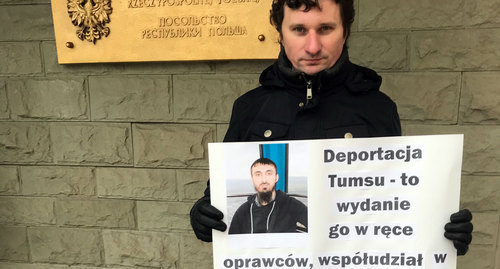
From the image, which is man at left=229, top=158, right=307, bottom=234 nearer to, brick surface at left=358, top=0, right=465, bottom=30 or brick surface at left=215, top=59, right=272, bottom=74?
brick surface at left=215, top=59, right=272, bottom=74

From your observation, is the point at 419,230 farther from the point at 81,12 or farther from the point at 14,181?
the point at 14,181

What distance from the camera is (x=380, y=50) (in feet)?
5.54

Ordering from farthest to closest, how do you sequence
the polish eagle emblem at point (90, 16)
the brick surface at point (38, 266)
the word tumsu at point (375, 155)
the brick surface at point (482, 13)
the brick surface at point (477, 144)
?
1. the brick surface at point (38, 266)
2. the polish eagle emblem at point (90, 16)
3. the brick surface at point (477, 144)
4. the brick surface at point (482, 13)
5. the word tumsu at point (375, 155)

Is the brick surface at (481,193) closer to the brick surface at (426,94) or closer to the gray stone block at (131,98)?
the brick surface at (426,94)

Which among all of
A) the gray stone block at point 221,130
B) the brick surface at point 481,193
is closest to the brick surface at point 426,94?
the brick surface at point 481,193

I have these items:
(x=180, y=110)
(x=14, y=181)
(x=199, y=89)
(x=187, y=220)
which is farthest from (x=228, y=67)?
(x=14, y=181)

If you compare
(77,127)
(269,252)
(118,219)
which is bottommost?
(118,219)

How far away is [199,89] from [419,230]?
1.30 metres

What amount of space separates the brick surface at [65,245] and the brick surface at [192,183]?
2.15ft

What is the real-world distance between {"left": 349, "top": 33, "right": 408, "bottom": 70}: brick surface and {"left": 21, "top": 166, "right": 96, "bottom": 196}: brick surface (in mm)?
1664

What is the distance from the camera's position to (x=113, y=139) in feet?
6.48

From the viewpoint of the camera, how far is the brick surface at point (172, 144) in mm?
1894

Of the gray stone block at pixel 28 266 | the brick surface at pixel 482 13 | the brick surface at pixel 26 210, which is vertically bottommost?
the gray stone block at pixel 28 266

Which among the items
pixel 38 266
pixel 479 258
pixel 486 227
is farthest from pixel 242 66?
pixel 38 266
